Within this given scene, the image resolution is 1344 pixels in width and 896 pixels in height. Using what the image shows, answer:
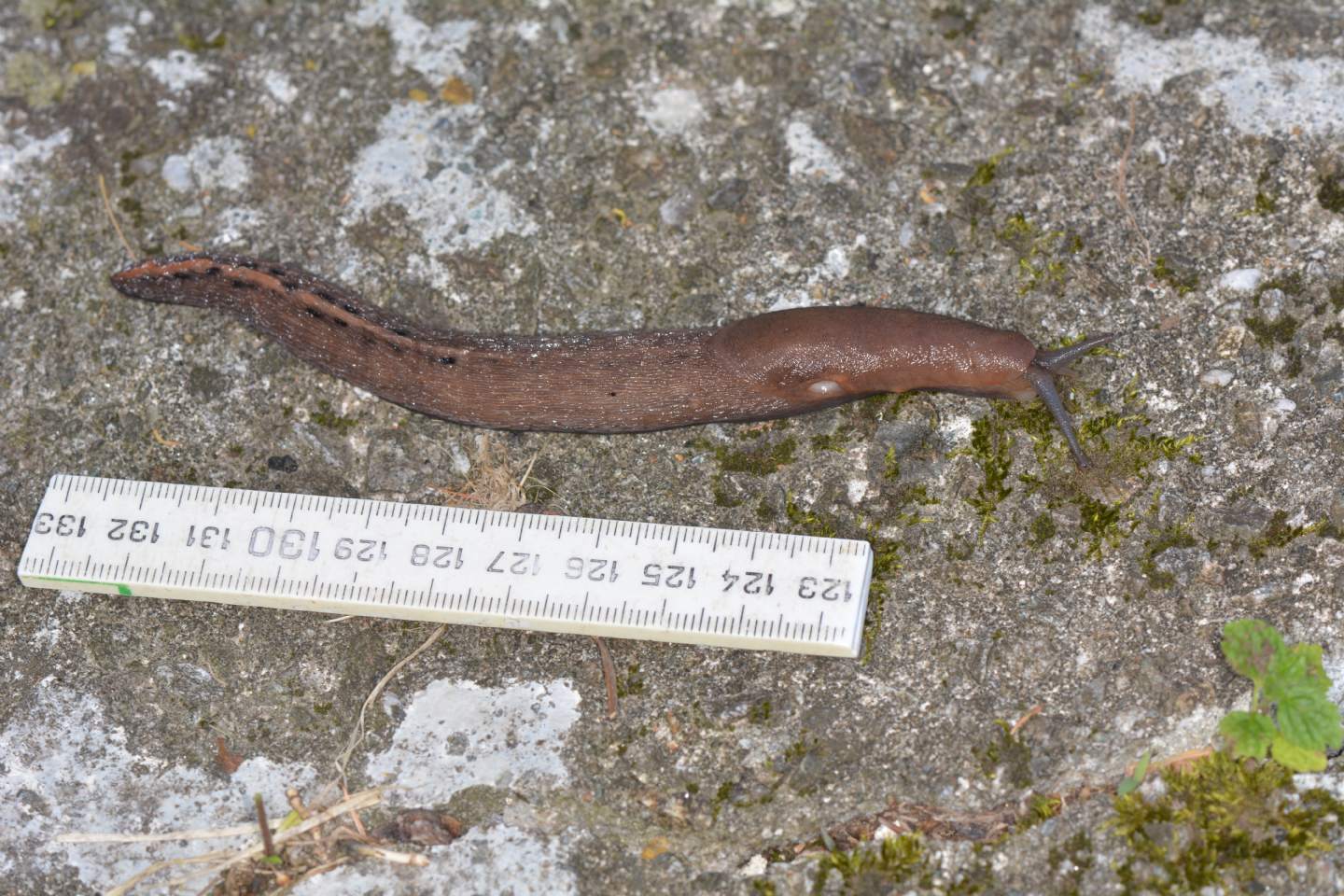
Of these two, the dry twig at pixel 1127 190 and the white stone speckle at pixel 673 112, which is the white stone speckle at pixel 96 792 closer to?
the white stone speckle at pixel 673 112

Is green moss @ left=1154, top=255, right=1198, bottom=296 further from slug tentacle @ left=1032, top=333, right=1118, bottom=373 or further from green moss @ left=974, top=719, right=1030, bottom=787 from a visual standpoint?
green moss @ left=974, top=719, right=1030, bottom=787

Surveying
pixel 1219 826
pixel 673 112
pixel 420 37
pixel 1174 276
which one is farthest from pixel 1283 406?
pixel 420 37

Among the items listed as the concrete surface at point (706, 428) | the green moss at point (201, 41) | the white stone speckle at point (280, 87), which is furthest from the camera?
the green moss at point (201, 41)

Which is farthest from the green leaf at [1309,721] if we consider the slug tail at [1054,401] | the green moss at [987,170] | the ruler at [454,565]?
the green moss at [987,170]

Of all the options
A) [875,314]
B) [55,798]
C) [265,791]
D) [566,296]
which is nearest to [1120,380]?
[875,314]

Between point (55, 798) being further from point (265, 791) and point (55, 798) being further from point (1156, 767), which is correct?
point (1156, 767)

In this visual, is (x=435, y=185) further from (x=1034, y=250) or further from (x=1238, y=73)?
(x=1238, y=73)

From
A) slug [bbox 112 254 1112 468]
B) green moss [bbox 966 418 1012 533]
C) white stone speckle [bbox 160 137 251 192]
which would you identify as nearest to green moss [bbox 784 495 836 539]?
slug [bbox 112 254 1112 468]
